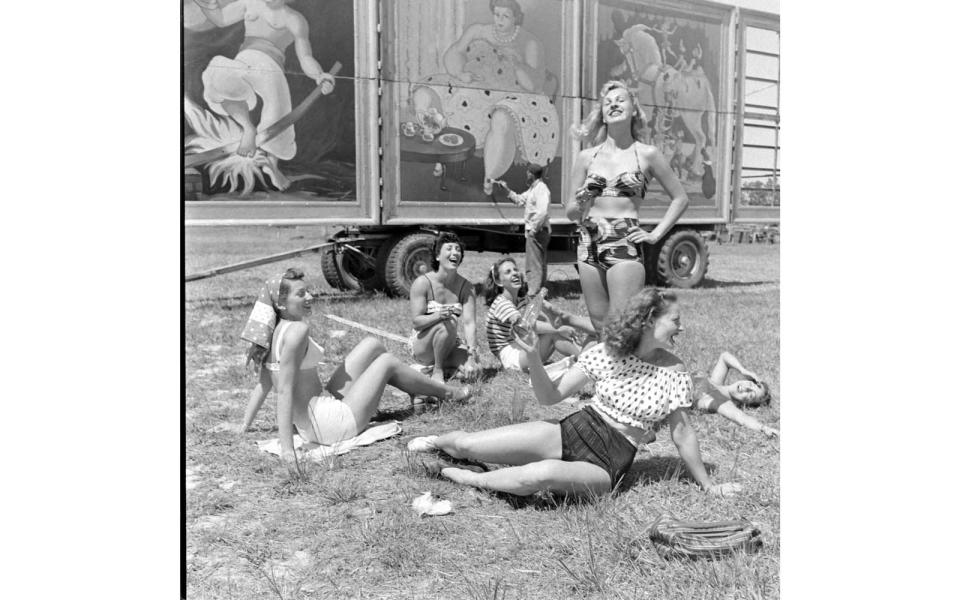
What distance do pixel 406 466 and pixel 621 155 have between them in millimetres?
1571

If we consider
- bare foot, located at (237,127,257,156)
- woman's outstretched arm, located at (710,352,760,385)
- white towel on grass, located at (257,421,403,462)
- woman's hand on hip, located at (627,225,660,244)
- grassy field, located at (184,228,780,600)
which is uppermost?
bare foot, located at (237,127,257,156)

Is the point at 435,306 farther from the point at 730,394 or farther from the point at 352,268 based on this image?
the point at 352,268

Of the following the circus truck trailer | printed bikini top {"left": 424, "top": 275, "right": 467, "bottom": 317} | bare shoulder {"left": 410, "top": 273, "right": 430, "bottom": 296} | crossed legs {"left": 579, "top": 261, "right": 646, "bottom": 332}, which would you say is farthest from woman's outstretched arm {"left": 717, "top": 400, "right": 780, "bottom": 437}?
the circus truck trailer

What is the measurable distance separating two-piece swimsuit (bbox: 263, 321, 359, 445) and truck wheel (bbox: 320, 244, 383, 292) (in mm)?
3559

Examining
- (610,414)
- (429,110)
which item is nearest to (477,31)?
(429,110)

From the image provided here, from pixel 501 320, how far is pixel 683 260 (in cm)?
403

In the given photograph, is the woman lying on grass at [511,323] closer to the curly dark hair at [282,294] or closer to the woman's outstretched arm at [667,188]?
the woman's outstretched arm at [667,188]

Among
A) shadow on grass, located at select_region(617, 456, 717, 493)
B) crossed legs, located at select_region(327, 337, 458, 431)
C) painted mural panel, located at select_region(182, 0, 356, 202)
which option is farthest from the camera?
painted mural panel, located at select_region(182, 0, 356, 202)

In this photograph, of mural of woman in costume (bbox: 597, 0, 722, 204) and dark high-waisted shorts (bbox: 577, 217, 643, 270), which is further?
mural of woman in costume (bbox: 597, 0, 722, 204)

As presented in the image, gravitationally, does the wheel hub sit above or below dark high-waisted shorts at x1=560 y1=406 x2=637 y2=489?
above

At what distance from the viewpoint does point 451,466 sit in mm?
2662

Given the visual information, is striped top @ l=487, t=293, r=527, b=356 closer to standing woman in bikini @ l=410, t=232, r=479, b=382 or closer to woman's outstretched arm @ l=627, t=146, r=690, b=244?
standing woman in bikini @ l=410, t=232, r=479, b=382

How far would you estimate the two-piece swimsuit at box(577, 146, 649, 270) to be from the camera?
132 inches

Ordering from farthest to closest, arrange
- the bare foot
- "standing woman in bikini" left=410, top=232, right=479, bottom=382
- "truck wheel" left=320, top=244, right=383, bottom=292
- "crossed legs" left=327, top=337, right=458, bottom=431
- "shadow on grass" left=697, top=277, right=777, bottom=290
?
"shadow on grass" left=697, top=277, right=777, bottom=290 < "truck wheel" left=320, top=244, right=383, bottom=292 < the bare foot < "standing woman in bikini" left=410, top=232, right=479, bottom=382 < "crossed legs" left=327, top=337, right=458, bottom=431
